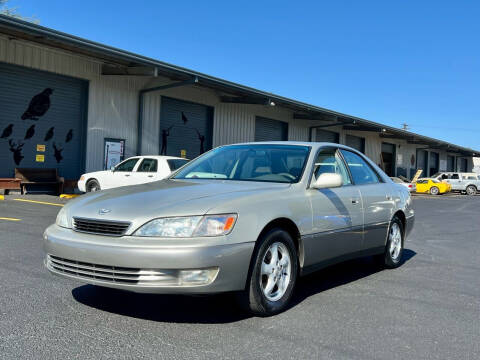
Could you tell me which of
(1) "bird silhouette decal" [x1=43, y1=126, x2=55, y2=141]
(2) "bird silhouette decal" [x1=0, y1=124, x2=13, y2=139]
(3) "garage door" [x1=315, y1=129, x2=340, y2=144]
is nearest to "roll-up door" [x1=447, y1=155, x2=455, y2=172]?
(3) "garage door" [x1=315, y1=129, x2=340, y2=144]

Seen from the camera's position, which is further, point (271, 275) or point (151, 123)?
point (151, 123)

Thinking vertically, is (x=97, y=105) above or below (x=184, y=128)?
above

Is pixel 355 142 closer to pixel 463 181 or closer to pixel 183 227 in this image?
pixel 463 181

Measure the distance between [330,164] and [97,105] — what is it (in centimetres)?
1479

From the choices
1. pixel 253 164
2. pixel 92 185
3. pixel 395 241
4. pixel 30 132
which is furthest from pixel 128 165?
pixel 253 164

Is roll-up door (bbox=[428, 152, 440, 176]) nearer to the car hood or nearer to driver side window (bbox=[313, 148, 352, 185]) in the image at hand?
driver side window (bbox=[313, 148, 352, 185])

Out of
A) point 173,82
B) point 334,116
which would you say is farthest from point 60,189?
point 334,116

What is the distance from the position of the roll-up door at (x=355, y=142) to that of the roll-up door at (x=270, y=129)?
8342 mm

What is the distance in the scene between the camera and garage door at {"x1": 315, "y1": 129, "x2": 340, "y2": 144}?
31859mm

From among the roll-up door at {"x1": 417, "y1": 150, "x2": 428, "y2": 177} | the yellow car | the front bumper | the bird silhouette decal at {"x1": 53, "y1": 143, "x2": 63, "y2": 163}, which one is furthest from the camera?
the roll-up door at {"x1": 417, "y1": 150, "x2": 428, "y2": 177}

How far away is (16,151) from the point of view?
649 inches

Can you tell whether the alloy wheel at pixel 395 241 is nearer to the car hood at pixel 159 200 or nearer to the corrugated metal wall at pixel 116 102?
the car hood at pixel 159 200

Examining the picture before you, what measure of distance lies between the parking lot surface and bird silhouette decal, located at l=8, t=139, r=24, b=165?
1147cm

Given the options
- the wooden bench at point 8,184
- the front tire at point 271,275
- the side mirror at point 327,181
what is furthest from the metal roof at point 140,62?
the front tire at point 271,275
